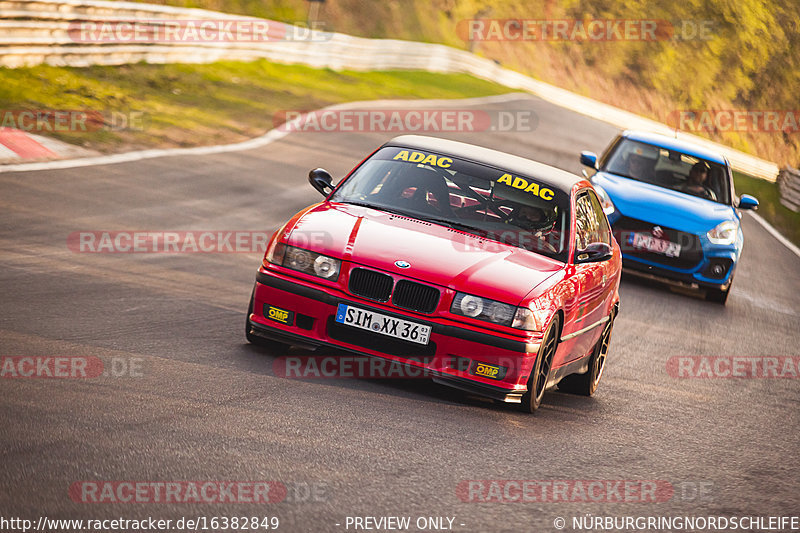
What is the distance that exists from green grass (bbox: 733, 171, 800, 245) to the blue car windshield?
8.96m

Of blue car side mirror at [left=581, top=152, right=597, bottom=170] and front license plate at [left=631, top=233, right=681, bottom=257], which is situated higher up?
blue car side mirror at [left=581, top=152, right=597, bottom=170]

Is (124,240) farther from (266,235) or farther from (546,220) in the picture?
(546,220)

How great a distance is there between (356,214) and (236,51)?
22.4 meters

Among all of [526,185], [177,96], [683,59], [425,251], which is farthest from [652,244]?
[683,59]

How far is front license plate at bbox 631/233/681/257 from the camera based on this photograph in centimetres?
1328

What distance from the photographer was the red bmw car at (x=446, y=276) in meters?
6.49

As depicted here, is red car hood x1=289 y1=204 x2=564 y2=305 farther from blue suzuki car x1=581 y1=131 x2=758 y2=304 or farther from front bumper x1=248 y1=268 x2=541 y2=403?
blue suzuki car x1=581 y1=131 x2=758 y2=304

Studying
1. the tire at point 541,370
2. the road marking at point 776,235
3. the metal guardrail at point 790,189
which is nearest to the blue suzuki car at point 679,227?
the tire at point 541,370

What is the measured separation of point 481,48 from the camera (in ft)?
248

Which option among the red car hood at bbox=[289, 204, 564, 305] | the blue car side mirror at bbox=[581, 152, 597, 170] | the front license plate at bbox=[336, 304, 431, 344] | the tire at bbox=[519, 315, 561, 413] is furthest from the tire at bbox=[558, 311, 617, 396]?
the blue car side mirror at bbox=[581, 152, 597, 170]

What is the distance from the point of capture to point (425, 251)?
6746 mm

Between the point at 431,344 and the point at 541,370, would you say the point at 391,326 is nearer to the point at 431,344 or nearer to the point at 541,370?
the point at 431,344

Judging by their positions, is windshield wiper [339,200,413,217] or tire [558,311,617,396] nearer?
windshield wiper [339,200,413,217]

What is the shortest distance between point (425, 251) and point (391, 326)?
0.56 metres
